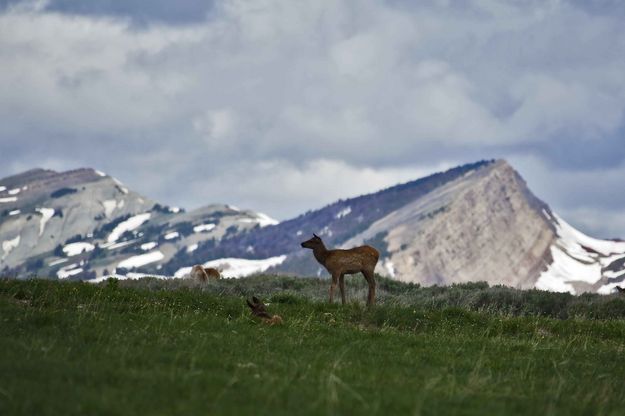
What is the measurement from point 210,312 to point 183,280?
18.7m

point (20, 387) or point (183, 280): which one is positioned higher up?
point (183, 280)

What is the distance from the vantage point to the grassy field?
932cm

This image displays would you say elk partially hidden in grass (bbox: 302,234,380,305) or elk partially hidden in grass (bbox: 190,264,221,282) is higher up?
elk partially hidden in grass (bbox: 190,264,221,282)

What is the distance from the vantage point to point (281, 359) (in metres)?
13.1

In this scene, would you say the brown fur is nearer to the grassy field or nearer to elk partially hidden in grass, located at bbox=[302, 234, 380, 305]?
the grassy field

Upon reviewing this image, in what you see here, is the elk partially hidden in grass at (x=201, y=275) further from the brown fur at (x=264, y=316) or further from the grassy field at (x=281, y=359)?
the brown fur at (x=264, y=316)

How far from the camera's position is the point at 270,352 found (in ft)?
45.3

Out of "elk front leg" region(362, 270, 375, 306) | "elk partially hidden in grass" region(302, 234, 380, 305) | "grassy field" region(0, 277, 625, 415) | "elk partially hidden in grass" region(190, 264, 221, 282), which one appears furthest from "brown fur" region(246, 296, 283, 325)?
"elk partially hidden in grass" region(190, 264, 221, 282)

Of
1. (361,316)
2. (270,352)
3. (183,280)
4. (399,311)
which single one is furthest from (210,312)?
(183,280)

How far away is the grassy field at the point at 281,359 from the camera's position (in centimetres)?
932

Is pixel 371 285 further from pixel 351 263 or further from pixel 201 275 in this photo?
pixel 201 275

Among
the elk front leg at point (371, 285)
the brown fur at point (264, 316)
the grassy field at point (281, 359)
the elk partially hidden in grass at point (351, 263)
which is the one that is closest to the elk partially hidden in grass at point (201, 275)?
the elk partially hidden in grass at point (351, 263)

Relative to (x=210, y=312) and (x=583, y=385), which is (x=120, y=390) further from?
(x=210, y=312)

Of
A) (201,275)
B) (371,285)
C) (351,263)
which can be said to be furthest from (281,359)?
(201,275)
